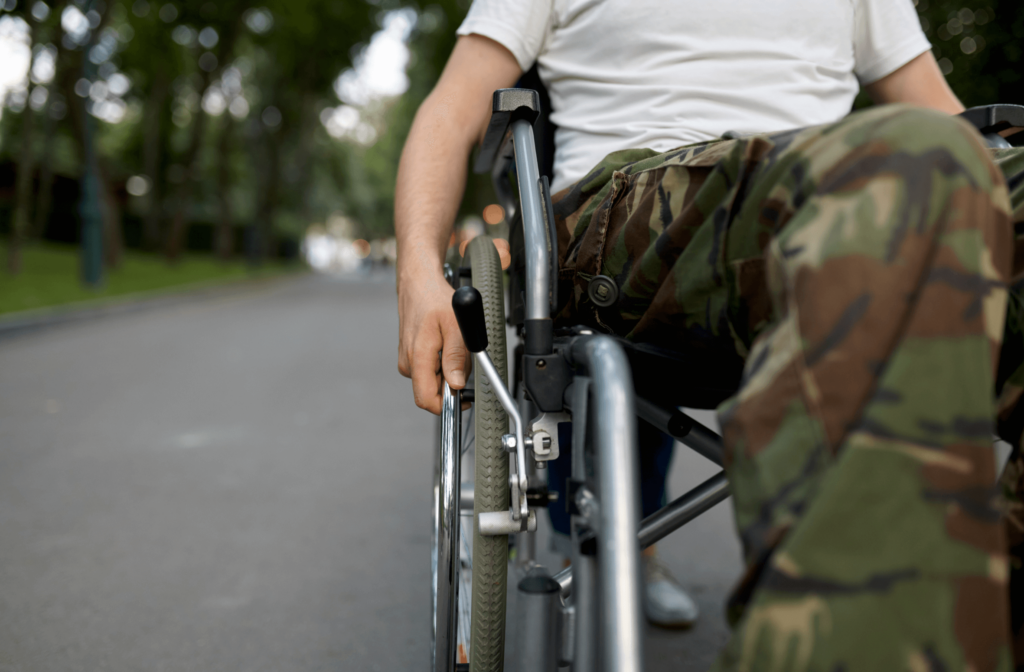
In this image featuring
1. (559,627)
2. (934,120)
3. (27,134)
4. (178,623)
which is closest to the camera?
(934,120)

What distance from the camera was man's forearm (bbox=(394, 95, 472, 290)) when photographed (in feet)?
5.12

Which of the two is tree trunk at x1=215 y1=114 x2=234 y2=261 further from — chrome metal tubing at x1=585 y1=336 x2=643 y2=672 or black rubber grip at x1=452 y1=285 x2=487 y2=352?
chrome metal tubing at x1=585 y1=336 x2=643 y2=672

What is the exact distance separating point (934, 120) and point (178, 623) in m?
2.10

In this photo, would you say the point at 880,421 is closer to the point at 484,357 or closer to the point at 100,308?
the point at 484,357

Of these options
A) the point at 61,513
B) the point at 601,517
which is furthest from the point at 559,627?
the point at 61,513

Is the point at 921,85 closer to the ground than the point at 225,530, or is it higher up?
higher up

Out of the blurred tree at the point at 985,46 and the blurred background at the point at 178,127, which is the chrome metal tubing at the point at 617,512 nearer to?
the blurred tree at the point at 985,46

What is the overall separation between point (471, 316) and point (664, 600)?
132 centimetres

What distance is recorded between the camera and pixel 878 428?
2.30ft

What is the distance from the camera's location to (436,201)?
1611 mm

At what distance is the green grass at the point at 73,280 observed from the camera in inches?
456

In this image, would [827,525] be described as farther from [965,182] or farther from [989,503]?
[965,182]

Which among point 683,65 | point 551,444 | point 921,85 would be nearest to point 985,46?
point 921,85

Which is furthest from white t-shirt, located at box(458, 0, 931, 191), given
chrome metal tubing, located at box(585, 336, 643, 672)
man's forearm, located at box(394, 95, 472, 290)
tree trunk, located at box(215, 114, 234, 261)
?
tree trunk, located at box(215, 114, 234, 261)
